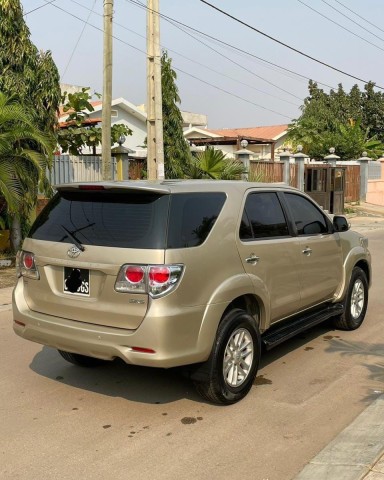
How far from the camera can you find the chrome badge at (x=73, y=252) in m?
4.10

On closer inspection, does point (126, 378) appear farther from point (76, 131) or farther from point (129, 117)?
point (129, 117)

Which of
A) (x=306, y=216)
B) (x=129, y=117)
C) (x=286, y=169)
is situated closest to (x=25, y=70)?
(x=306, y=216)

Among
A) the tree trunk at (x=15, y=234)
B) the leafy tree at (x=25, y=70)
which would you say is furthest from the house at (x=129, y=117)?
the tree trunk at (x=15, y=234)

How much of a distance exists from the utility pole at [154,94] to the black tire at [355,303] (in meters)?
6.76

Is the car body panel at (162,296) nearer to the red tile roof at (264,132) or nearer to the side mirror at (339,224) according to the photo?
the side mirror at (339,224)

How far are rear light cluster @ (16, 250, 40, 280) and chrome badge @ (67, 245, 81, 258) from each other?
41 centimetres

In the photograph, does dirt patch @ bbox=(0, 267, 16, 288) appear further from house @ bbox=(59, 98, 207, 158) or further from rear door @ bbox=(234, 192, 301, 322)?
house @ bbox=(59, 98, 207, 158)

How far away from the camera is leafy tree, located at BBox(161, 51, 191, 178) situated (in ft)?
56.9

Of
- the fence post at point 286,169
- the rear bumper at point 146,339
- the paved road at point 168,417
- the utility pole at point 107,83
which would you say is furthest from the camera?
the fence post at point 286,169

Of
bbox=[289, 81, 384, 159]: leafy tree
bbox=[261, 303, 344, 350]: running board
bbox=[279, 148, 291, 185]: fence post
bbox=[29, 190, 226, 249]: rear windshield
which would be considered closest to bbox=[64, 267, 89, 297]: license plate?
bbox=[29, 190, 226, 249]: rear windshield

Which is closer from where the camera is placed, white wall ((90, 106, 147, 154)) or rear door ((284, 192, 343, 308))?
rear door ((284, 192, 343, 308))

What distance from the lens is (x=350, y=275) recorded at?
620 cm

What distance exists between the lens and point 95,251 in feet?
13.2

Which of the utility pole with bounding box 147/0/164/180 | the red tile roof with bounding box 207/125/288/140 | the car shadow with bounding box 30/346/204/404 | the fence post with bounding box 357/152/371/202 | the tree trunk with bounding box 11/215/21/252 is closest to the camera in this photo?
the car shadow with bounding box 30/346/204/404
